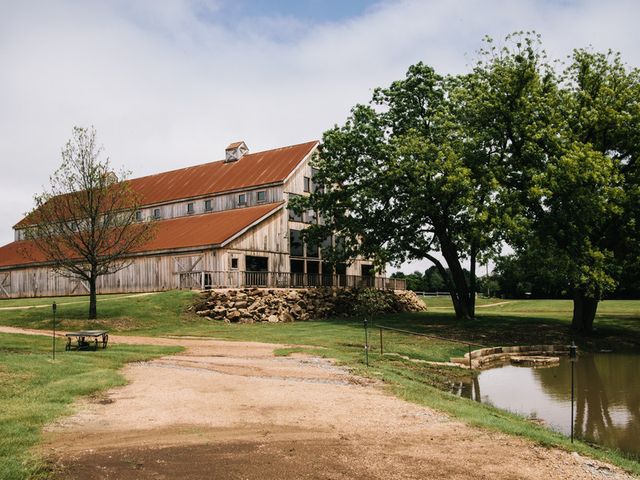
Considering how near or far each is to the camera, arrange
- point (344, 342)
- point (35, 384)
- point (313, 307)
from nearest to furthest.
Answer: point (35, 384) → point (344, 342) → point (313, 307)

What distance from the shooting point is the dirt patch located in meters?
8.62

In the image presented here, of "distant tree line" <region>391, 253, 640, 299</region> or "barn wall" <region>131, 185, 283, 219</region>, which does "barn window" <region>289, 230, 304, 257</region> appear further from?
"distant tree line" <region>391, 253, 640, 299</region>

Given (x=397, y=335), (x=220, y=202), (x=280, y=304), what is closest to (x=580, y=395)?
(x=397, y=335)

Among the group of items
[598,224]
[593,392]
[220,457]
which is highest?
[598,224]

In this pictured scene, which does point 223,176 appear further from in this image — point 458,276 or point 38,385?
point 38,385

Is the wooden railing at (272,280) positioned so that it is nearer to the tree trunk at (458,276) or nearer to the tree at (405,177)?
the tree at (405,177)

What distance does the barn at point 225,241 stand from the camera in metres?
41.3

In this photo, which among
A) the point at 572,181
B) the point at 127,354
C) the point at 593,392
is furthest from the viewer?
the point at 572,181

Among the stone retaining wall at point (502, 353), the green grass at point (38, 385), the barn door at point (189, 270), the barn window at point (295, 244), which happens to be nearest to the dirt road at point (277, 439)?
the green grass at point (38, 385)

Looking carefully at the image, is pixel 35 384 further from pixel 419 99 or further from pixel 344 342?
pixel 419 99

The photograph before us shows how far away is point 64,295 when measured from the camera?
48.9m

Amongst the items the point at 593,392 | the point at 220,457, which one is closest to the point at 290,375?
the point at 220,457

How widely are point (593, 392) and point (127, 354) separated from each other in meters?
15.2

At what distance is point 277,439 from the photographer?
10117 mm
